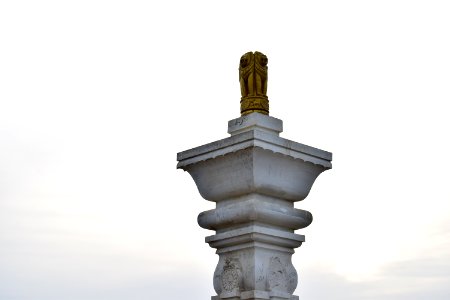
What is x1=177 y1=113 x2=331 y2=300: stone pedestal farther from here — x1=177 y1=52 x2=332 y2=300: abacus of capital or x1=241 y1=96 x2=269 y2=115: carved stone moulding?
x1=241 y1=96 x2=269 y2=115: carved stone moulding

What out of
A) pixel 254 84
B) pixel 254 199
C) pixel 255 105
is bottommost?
pixel 254 199

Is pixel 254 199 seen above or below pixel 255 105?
below

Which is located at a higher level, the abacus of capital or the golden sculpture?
the golden sculpture

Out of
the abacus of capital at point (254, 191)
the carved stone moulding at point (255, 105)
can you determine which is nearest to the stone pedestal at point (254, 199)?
the abacus of capital at point (254, 191)

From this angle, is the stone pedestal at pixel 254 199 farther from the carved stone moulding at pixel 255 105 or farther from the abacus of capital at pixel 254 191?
the carved stone moulding at pixel 255 105

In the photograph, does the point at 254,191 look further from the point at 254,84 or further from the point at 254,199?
the point at 254,84

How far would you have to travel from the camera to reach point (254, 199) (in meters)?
8.16

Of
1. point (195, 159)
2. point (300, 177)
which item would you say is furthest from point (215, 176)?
point (300, 177)

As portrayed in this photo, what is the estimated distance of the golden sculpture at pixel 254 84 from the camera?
8516mm

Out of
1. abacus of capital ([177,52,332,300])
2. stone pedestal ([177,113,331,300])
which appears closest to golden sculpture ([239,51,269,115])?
abacus of capital ([177,52,332,300])

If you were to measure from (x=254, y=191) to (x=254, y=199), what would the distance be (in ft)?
0.28

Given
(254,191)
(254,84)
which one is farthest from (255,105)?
(254,191)

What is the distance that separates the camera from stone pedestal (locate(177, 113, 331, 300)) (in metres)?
8.09

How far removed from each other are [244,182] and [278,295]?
1162mm
